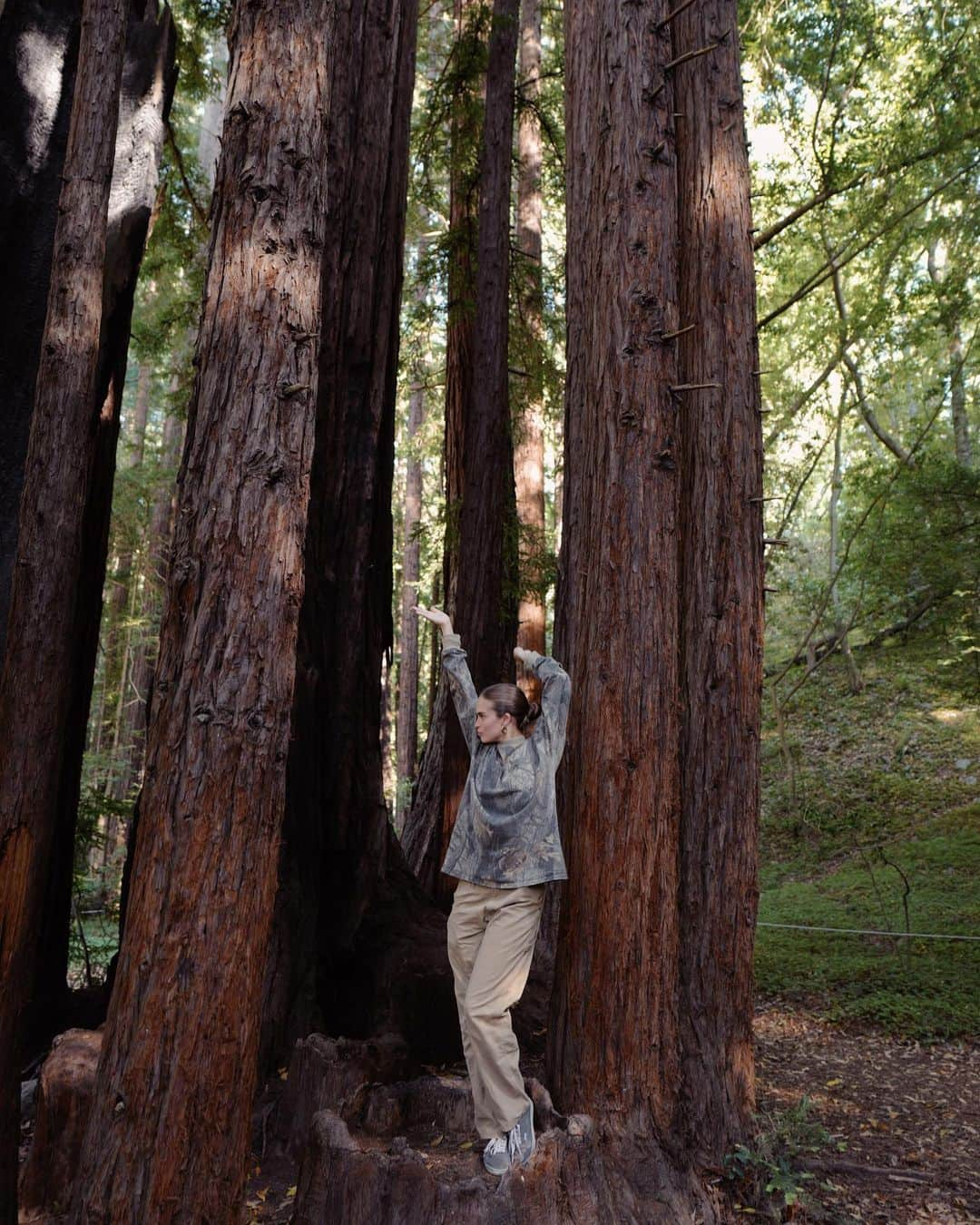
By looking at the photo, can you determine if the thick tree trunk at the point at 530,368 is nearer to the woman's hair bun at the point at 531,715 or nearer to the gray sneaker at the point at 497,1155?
the woman's hair bun at the point at 531,715

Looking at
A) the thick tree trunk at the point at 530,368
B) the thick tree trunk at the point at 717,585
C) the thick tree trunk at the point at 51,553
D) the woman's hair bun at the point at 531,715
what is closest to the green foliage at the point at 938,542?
the thick tree trunk at the point at 530,368

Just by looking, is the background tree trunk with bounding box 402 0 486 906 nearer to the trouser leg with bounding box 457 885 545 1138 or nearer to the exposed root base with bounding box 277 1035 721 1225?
the exposed root base with bounding box 277 1035 721 1225

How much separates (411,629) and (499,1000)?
1553cm

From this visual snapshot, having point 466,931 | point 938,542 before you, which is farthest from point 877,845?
point 466,931

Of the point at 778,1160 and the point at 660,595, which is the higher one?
the point at 660,595

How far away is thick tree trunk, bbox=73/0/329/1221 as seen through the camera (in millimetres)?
3178

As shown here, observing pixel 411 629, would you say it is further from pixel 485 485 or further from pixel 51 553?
pixel 51 553

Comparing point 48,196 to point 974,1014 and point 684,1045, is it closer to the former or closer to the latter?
point 684,1045

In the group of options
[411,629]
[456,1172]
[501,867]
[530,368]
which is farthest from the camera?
[411,629]

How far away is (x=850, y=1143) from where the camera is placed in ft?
16.9

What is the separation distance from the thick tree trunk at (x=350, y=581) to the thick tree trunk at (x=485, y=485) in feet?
2.61

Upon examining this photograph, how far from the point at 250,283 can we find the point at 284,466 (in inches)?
29.4

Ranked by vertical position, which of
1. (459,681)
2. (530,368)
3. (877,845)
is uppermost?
(530,368)

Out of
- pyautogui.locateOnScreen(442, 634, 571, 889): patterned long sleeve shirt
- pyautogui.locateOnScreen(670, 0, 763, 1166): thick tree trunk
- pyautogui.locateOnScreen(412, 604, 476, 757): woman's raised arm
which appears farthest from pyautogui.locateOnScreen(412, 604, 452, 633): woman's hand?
pyautogui.locateOnScreen(670, 0, 763, 1166): thick tree trunk
